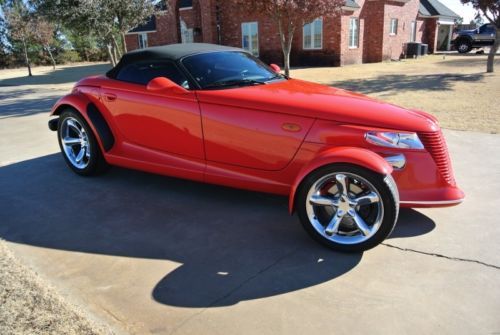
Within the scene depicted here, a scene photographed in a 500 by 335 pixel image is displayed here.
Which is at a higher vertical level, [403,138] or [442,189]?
[403,138]

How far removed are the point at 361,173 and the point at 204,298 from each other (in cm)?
147

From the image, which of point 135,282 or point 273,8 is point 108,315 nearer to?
point 135,282

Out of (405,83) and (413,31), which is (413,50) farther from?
(405,83)

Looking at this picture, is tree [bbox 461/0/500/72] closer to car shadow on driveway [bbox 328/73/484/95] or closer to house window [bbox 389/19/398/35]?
car shadow on driveway [bbox 328/73/484/95]

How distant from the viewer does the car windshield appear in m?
4.17

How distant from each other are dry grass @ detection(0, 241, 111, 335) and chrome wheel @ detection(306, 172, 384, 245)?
1.77 m

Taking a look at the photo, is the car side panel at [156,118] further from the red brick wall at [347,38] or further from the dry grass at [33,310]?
the red brick wall at [347,38]

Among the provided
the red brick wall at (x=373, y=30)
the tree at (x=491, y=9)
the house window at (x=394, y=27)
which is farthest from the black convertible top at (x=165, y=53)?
the house window at (x=394, y=27)

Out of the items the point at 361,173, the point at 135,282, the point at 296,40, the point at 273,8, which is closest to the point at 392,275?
the point at 361,173

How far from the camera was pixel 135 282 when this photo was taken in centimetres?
301

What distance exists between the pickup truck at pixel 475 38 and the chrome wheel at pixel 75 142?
109 ft

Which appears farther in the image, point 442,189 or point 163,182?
point 163,182

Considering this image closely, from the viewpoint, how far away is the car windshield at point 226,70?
4.17 m

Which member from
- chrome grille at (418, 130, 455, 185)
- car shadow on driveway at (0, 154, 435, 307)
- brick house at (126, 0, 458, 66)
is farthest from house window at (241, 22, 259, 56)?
chrome grille at (418, 130, 455, 185)
